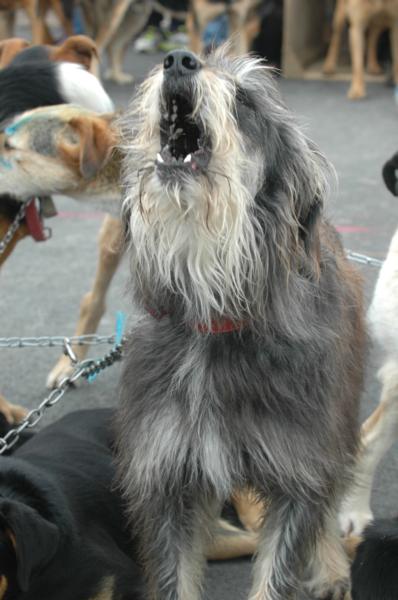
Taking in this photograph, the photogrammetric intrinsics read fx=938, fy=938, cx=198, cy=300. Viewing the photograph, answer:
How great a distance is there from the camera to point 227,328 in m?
2.32

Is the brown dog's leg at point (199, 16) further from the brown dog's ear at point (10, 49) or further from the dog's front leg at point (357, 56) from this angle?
the brown dog's ear at point (10, 49)

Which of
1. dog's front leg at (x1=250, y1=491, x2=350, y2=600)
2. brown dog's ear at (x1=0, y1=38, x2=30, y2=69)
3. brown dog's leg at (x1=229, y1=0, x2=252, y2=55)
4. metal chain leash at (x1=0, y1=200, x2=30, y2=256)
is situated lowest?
brown dog's leg at (x1=229, y1=0, x2=252, y2=55)

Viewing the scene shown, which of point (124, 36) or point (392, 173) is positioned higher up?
point (392, 173)

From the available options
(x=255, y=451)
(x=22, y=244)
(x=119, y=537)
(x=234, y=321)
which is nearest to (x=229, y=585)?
(x=119, y=537)

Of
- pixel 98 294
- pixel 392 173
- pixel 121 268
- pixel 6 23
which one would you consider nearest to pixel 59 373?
pixel 98 294

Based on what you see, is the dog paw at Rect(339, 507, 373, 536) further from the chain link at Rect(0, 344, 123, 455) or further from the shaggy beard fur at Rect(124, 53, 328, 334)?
the shaggy beard fur at Rect(124, 53, 328, 334)

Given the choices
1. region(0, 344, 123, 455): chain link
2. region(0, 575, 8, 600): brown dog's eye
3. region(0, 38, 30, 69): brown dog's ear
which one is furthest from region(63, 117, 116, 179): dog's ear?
region(0, 575, 8, 600): brown dog's eye

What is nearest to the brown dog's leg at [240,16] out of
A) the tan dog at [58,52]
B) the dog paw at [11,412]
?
the tan dog at [58,52]

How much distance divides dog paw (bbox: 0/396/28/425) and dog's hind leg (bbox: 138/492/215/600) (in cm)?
119

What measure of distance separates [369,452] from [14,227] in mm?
1608

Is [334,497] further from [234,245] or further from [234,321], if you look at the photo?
[234,245]

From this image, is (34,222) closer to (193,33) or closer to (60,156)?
(60,156)

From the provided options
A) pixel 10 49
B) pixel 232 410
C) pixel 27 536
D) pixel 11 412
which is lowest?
pixel 11 412

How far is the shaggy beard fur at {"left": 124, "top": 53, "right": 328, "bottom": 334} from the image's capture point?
2137 millimetres
